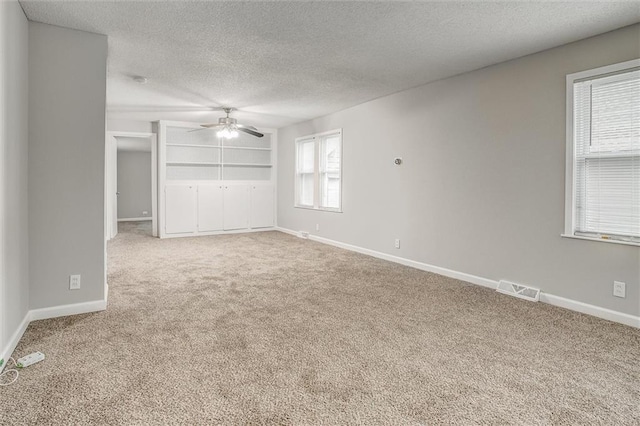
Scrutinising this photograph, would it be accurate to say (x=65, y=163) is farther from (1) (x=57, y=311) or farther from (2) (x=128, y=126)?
(2) (x=128, y=126)

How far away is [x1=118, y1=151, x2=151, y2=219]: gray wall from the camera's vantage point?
10516mm

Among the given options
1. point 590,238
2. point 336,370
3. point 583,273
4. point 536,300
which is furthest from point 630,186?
point 336,370

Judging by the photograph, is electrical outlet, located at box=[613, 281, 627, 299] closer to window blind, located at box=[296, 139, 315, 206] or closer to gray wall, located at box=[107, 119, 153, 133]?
window blind, located at box=[296, 139, 315, 206]

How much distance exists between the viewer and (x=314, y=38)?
126 inches

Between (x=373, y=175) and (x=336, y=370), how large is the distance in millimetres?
3732

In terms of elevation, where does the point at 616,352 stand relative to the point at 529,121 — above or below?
below

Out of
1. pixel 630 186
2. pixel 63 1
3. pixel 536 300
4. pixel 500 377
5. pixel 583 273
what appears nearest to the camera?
pixel 500 377

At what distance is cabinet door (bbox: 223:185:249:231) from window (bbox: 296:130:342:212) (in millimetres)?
1241

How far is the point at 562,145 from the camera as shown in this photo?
3.25m

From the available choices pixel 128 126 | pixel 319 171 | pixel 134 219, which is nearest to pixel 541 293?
pixel 319 171

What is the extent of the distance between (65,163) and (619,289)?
179 inches

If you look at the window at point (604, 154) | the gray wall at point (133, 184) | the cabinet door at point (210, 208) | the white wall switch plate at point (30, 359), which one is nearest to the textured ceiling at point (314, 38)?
the window at point (604, 154)

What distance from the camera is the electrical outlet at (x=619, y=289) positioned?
9.51 feet

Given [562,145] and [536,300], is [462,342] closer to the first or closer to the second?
[536,300]
